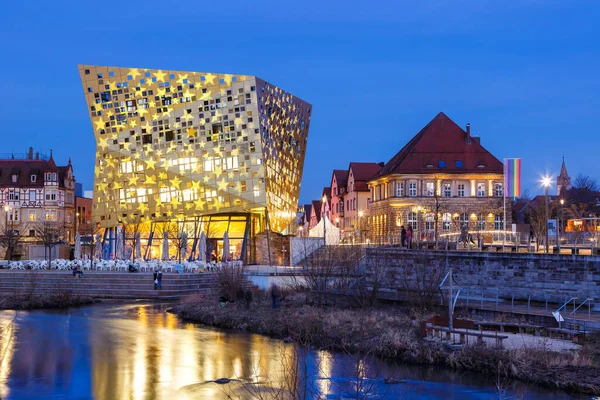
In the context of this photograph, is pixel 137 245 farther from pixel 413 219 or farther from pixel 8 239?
pixel 413 219

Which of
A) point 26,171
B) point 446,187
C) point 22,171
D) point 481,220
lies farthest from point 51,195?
point 481,220

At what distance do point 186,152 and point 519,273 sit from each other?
39371 mm

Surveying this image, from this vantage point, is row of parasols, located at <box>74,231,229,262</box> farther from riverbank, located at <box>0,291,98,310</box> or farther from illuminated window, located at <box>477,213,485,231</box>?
illuminated window, located at <box>477,213,485,231</box>

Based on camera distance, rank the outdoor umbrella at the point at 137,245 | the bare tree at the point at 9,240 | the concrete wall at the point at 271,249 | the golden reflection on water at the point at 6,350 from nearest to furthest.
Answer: the golden reflection on water at the point at 6,350 → the outdoor umbrella at the point at 137,245 → the concrete wall at the point at 271,249 → the bare tree at the point at 9,240

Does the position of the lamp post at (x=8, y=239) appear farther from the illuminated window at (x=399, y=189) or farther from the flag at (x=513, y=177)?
the flag at (x=513, y=177)

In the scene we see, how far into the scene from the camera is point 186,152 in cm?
6850

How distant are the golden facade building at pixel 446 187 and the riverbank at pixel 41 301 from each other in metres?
39.6

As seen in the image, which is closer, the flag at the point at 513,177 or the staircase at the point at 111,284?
the flag at the point at 513,177

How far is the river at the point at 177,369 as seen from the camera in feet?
65.2

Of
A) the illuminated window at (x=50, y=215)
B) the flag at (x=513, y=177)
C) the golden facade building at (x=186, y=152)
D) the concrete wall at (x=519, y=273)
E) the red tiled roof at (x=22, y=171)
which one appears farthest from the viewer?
the illuminated window at (x=50, y=215)

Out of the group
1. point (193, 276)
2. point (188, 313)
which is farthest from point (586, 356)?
point (193, 276)

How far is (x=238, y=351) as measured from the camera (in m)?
26.6

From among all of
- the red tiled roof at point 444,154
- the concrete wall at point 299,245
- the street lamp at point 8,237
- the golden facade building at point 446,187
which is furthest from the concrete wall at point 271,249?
the street lamp at point 8,237

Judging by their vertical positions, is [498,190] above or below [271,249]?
above
